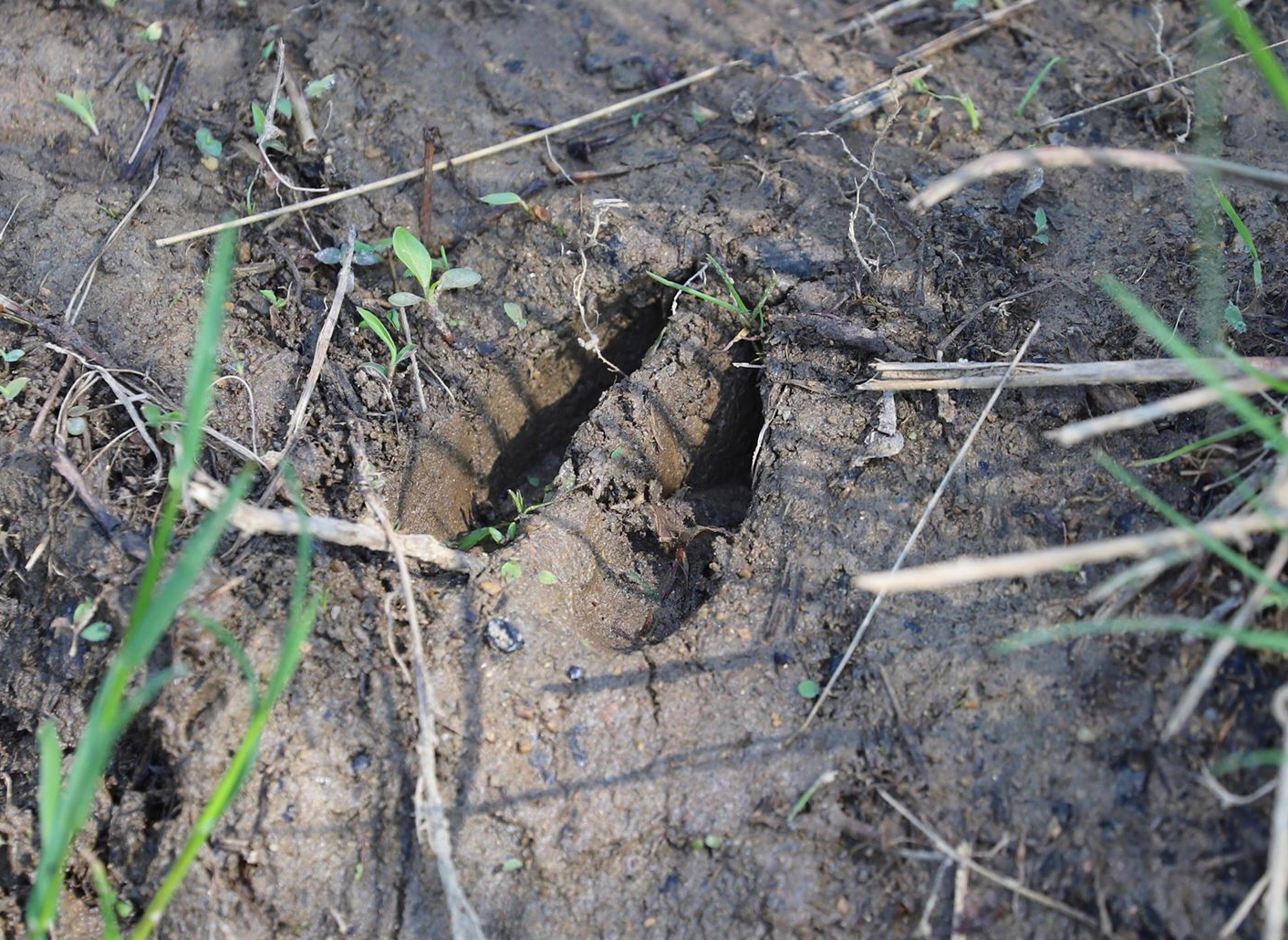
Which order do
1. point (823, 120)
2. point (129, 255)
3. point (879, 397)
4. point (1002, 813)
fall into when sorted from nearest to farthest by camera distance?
point (1002, 813)
point (879, 397)
point (129, 255)
point (823, 120)

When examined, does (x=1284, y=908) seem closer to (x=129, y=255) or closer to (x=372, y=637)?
(x=372, y=637)

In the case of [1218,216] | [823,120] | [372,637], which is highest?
[823,120]

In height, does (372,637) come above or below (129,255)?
below

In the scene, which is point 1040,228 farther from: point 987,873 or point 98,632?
point 98,632

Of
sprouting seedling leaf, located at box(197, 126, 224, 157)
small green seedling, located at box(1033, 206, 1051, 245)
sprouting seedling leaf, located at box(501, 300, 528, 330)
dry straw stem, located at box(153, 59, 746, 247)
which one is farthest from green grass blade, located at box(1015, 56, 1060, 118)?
sprouting seedling leaf, located at box(197, 126, 224, 157)

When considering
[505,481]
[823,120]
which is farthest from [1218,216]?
[505,481]

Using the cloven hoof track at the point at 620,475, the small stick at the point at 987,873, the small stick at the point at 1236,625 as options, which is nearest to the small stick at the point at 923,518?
the small stick at the point at 987,873

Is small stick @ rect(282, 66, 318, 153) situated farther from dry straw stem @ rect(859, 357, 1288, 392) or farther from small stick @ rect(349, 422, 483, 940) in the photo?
dry straw stem @ rect(859, 357, 1288, 392)
